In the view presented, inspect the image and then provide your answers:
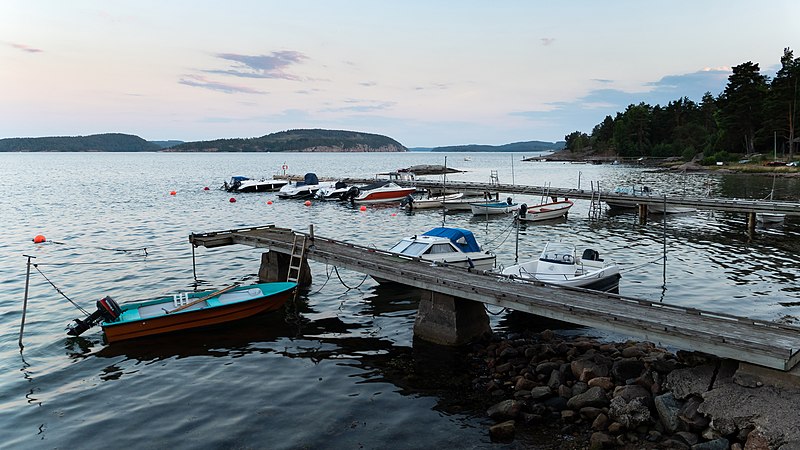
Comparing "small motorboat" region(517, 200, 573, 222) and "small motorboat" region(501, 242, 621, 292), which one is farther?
"small motorboat" region(517, 200, 573, 222)

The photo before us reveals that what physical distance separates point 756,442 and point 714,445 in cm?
73

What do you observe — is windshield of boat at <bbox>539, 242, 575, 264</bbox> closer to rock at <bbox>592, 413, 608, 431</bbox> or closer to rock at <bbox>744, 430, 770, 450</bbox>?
rock at <bbox>592, 413, 608, 431</bbox>

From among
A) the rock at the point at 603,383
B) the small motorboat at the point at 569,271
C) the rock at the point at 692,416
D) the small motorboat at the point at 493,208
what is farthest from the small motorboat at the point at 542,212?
the rock at the point at 692,416

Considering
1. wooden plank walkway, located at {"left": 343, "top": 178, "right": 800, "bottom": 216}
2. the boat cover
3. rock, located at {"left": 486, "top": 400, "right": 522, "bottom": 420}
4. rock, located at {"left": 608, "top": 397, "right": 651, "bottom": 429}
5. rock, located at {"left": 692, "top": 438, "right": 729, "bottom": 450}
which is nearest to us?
rock, located at {"left": 692, "top": 438, "right": 729, "bottom": 450}

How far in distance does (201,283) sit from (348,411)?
615 inches

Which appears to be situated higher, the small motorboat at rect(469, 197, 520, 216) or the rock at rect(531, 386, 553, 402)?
the small motorboat at rect(469, 197, 520, 216)

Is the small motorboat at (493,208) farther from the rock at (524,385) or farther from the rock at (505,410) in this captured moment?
the rock at (505,410)

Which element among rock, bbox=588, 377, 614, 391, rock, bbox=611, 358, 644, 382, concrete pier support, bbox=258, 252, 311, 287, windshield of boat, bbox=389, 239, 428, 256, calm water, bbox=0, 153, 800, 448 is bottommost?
calm water, bbox=0, 153, 800, 448

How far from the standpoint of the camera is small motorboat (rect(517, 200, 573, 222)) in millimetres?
47906

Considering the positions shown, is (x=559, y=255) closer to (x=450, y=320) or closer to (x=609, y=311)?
(x=450, y=320)

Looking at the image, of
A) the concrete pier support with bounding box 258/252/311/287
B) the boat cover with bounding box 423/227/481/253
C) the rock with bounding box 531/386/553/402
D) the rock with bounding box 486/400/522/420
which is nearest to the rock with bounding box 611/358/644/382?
the rock with bounding box 531/386/553/402

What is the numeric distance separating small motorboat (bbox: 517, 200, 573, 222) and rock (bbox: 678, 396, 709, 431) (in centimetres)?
3570

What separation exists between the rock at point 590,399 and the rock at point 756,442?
2966mm

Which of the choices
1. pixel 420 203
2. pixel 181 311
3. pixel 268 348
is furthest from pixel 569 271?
pixel 420 203
